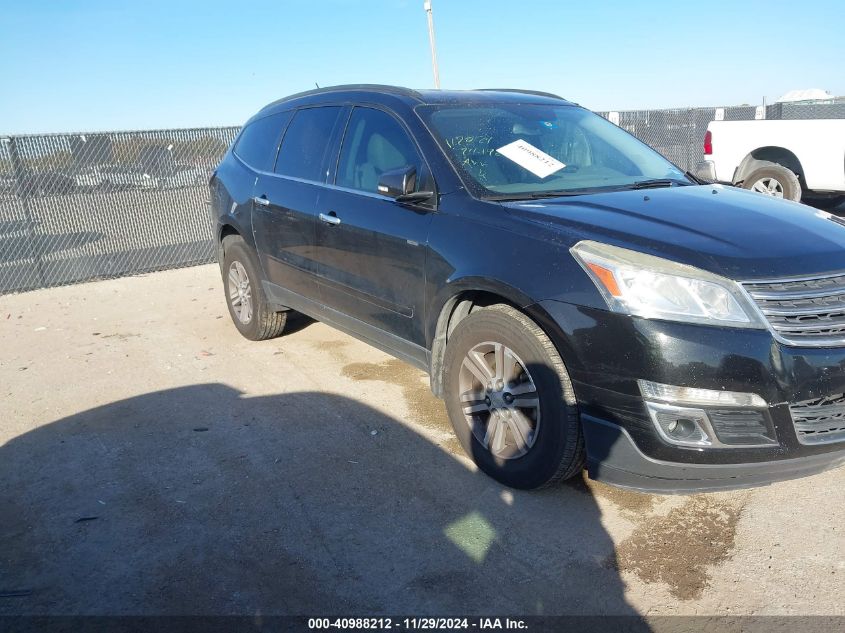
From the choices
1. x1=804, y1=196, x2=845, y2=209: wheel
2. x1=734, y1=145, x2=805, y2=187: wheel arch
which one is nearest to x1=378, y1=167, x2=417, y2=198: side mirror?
x1=734, y1=145, x2=805, y2=187: wheel arch

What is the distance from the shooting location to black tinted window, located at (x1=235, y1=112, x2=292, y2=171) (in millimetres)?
5176

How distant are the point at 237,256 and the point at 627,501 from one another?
3.86 metres

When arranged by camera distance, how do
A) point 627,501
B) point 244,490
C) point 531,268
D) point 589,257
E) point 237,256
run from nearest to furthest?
point 589,257 → point 531,268 → point 627,501 → point 244,490 → point 237,256

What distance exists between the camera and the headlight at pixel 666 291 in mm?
2525

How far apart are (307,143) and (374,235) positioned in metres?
1.29

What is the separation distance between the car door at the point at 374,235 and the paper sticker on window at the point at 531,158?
0.52 meters

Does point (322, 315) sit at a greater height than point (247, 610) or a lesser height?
greater

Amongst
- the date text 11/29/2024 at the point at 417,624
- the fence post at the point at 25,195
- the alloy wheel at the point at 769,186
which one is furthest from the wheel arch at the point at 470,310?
the alloy wheel at the point at 769,186

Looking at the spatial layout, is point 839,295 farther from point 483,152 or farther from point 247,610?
point 247,610

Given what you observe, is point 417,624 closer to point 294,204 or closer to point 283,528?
point 283,528

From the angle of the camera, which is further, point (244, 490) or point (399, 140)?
point (399, 140)

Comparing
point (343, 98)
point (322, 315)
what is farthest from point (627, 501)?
point (343, 98)

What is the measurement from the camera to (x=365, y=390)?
4691 mm

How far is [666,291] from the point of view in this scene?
2592 millimetres
